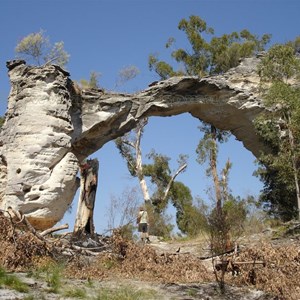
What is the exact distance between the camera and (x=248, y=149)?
1666 centimetres

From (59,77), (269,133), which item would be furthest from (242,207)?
(59,77)

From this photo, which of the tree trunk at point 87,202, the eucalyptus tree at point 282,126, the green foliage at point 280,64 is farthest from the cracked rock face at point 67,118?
the green foliage at point 280,64

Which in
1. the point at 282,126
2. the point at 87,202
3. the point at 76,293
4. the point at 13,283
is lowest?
the point at 76,293

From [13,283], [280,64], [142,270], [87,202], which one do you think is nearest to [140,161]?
[280,64]

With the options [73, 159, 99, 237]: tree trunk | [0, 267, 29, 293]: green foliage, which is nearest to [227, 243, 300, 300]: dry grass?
[0, 267, 29, 293]: green foliage

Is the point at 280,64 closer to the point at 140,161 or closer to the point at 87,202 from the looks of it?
the point at 87,202

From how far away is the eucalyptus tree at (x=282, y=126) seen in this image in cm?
1300

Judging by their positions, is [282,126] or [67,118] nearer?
[67,118]

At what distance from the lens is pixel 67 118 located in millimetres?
12648

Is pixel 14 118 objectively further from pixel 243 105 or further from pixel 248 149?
pixel 248 149

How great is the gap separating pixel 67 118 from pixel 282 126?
272 inches

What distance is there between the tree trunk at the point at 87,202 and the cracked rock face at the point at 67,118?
0.76m

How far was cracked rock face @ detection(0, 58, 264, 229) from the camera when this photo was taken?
1127 centimetres

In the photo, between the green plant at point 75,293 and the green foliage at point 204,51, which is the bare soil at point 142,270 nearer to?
the green plant at point 75,293
